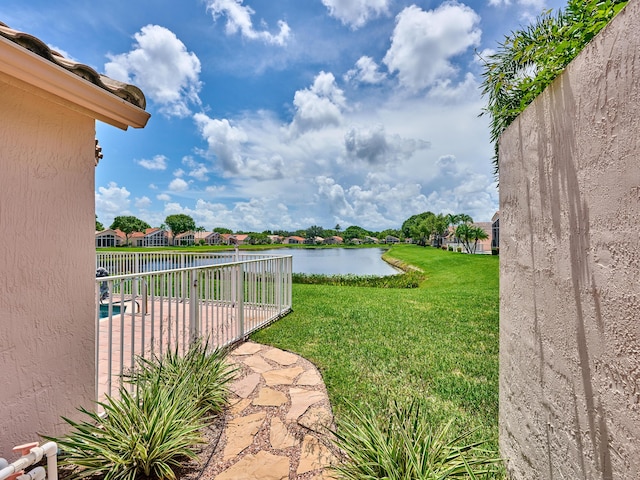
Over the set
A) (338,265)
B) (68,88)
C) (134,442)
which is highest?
(68,88)

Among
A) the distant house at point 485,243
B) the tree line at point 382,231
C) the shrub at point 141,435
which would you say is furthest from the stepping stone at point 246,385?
the distant house at point 485,243

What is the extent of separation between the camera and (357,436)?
2145 mm

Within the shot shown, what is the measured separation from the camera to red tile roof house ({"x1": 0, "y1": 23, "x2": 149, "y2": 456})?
2.03 metres

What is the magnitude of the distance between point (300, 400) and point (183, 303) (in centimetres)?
175

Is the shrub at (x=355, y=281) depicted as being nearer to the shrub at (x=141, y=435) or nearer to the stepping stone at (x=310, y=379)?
the stepping stone at (x=310, y=379)

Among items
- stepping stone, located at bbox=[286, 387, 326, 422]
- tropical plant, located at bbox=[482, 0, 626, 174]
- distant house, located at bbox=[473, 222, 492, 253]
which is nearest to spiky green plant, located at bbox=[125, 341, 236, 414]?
stepping stone, located at bbox=[286, 387, 326, 422]

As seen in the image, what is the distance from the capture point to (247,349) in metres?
4.75

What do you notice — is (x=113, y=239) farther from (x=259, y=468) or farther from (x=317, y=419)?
(x=259, y=468)

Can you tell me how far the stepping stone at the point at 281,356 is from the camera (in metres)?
4.23

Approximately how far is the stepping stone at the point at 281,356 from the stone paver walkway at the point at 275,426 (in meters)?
0.05

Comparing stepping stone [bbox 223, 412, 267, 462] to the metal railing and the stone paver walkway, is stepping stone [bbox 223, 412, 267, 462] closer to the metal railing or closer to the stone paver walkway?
the stone paver walkway

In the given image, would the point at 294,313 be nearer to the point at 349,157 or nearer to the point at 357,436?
the point at 357,436

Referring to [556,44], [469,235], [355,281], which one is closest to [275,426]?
[556,44]

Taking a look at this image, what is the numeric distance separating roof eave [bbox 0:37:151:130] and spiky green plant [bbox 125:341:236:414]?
217 cm
